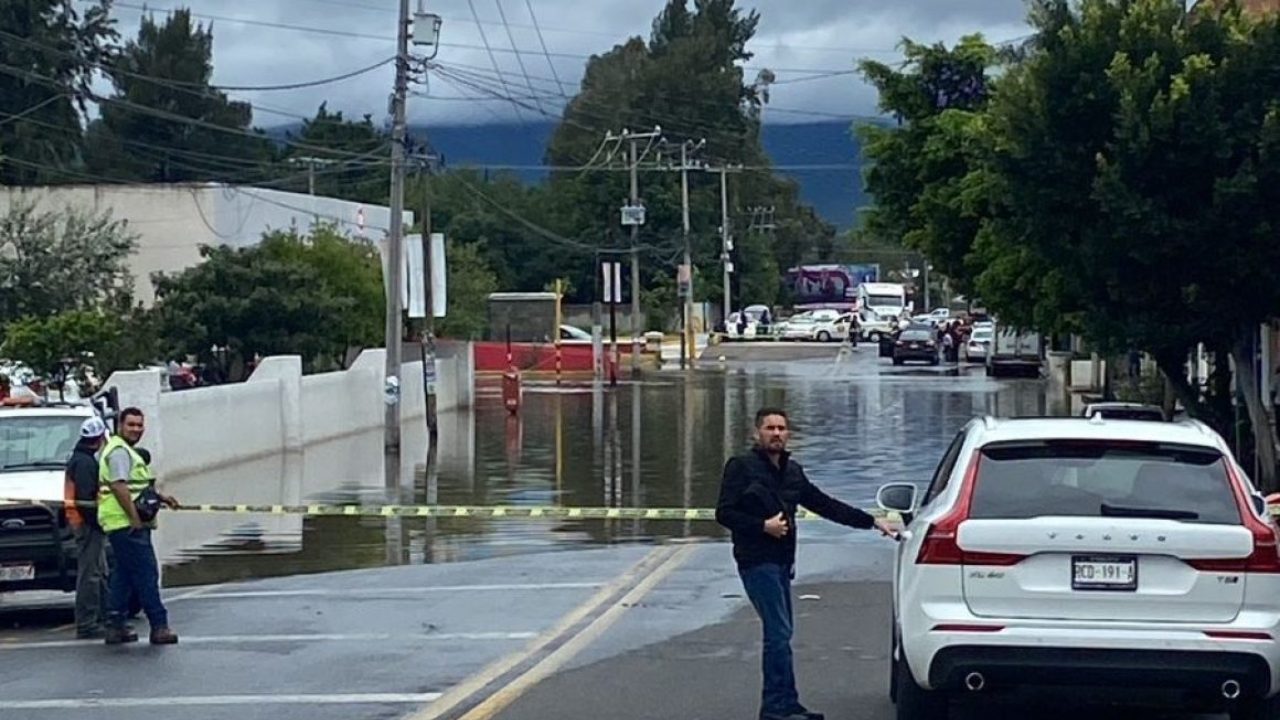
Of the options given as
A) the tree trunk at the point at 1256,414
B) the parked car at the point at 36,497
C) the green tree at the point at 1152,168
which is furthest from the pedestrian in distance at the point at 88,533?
the tree trunk at the point at 1256,414

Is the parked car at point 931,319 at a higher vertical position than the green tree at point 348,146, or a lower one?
lower

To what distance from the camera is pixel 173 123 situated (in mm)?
104438

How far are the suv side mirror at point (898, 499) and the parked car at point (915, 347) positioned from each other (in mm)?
66515

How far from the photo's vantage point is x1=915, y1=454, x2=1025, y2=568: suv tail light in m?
9.76

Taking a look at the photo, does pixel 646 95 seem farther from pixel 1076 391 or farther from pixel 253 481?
pixel 253 481

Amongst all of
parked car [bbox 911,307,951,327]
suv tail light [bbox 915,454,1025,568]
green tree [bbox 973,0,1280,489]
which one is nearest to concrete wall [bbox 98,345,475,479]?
green tree [bbox 973,0,1280,489]

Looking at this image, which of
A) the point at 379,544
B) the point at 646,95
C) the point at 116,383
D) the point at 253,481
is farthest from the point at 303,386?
the point at 646,95

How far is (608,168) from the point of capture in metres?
101

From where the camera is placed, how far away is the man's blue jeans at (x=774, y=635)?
10836mm

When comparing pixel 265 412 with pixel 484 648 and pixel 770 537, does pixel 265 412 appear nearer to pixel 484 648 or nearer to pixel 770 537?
pixel 484 648

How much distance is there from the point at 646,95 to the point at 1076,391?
6332 centimetres

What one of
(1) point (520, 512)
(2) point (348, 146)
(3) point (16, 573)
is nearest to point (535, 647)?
(3) point (16, 573)

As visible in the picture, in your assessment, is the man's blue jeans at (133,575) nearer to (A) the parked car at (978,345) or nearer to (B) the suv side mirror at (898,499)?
(B) the suv side mirror at (898,499)

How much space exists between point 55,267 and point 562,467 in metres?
16.7
